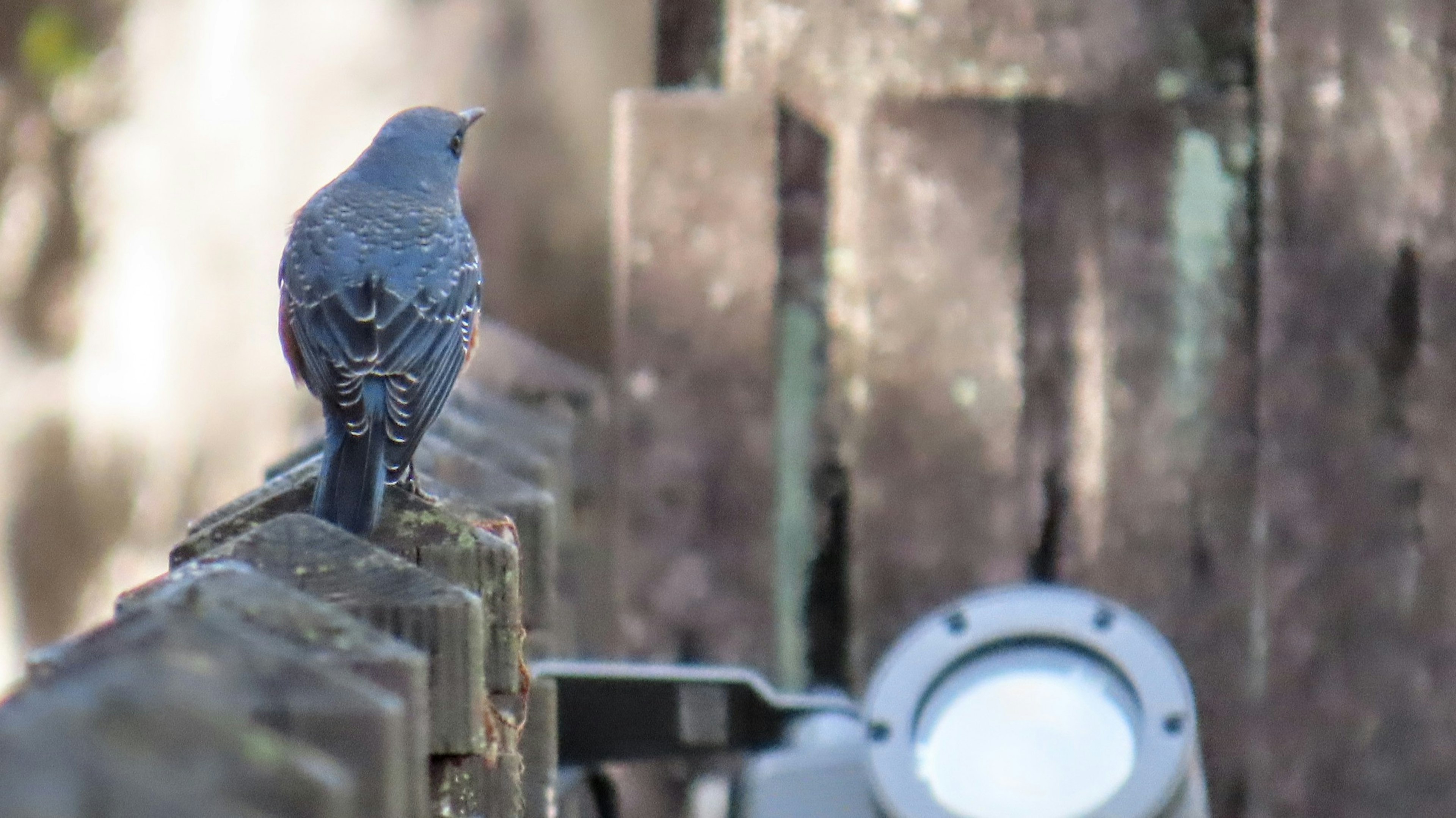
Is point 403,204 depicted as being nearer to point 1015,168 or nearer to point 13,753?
point 1015,168

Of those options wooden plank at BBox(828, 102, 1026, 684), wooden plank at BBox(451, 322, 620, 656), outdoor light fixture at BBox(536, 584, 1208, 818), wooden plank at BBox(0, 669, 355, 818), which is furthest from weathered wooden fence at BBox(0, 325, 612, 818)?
wooden plank at BBox(451, 322, 620, 656)

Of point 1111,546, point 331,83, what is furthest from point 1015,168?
point 331,83

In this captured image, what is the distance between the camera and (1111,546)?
330 centimetres

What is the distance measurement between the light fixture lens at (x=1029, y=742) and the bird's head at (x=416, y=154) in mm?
1464

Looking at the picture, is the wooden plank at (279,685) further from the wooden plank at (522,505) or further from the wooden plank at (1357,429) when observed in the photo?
the wooden plank at (1357,429)

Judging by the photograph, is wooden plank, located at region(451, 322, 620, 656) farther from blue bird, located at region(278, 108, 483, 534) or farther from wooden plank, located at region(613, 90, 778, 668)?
blue bird, located at region(278, 108, 483, 534)

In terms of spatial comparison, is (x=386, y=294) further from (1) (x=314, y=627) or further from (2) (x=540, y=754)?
(1) (x=314, y=627)

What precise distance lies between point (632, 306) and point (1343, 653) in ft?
4.05

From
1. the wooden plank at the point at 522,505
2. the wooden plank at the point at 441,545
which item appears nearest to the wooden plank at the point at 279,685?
the wooden plank at the point at 441,545

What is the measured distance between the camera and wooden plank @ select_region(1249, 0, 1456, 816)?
3.25m

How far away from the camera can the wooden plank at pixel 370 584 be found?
1598 mm

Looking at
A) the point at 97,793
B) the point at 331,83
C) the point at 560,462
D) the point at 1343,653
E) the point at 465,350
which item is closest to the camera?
the point at 97,793

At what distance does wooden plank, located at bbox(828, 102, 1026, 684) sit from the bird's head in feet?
2.35

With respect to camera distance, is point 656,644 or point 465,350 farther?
point 656,644
